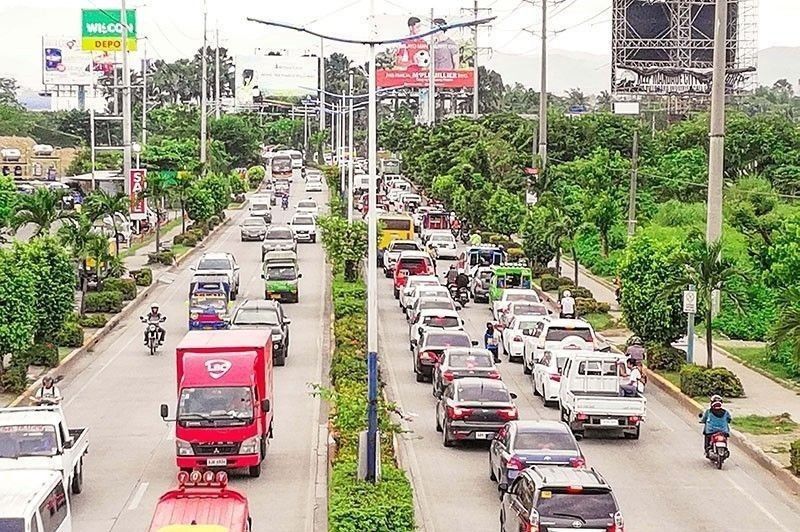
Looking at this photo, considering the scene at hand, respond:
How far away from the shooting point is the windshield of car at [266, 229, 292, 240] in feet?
219

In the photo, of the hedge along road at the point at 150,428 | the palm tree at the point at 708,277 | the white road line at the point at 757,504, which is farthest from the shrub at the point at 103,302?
the white road line at the point at 757,504

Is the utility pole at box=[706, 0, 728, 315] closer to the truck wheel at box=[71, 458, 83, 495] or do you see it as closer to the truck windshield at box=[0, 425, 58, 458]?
the truck wheel at box=[71, 458, 83, 495]

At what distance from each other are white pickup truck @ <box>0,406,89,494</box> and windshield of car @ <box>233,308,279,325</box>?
16122mm

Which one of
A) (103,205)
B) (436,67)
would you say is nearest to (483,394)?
(103,205)

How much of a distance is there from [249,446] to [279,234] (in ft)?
141

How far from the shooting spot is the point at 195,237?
7550 centimetres

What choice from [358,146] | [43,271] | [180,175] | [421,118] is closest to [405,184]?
[180,175]

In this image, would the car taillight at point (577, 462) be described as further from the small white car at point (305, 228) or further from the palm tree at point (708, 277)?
the small white car at point (305, 228)

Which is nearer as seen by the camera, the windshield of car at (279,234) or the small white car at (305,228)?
the windshield of car at (279,234)

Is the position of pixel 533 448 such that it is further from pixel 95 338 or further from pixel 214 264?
pixel 214 264

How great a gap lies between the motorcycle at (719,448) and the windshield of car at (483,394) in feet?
13.1

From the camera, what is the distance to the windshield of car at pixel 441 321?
130 ft

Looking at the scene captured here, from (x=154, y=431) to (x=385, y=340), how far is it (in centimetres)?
1532

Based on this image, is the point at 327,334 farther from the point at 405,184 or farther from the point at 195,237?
the point at 405,184
